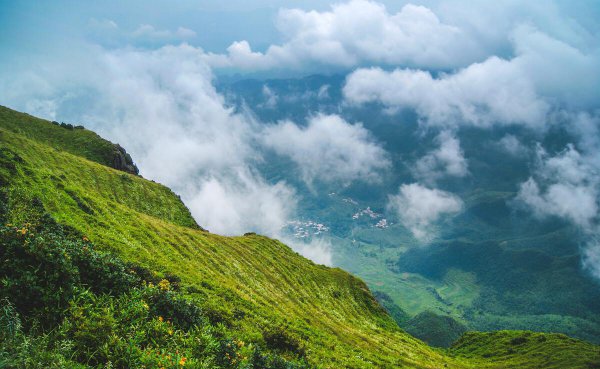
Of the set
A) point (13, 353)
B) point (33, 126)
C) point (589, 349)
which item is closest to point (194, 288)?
point (13, 353)

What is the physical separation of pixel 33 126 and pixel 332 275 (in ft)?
383

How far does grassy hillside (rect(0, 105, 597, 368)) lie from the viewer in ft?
100

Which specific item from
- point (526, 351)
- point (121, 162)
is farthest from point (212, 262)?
point (526, 351)

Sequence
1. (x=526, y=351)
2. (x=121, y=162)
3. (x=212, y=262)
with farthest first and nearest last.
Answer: (x=526, y=351) < (x=121, y=162) < (x=212, y=262)

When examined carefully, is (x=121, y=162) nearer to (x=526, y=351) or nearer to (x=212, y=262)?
(x=212, y=262)

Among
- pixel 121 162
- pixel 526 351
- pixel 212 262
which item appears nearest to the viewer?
pixel 212 262

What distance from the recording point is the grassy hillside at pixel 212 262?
30517 mm

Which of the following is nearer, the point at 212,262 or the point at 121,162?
the point at 212,262

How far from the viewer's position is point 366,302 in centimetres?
10069

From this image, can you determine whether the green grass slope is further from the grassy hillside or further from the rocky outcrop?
the rocky outcrop

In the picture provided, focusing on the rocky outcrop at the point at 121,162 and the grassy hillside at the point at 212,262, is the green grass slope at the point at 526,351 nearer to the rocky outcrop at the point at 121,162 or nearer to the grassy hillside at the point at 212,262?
the grassy hillside at the point at 212,262

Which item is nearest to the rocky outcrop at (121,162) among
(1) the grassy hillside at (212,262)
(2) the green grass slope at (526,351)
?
(1) the grassy hillside at (212,262)

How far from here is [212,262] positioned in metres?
56.0

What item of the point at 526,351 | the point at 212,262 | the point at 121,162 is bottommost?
the point at 212,262
